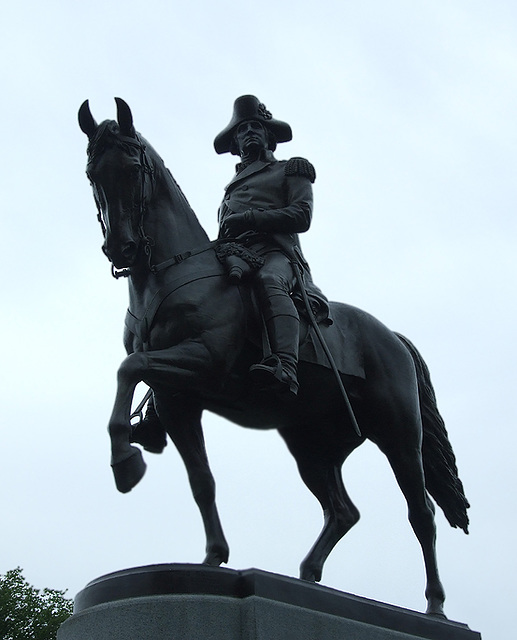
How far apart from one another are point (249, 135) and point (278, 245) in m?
1.42

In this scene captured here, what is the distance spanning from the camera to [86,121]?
8633 mm

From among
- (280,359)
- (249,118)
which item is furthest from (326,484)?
(249,118)

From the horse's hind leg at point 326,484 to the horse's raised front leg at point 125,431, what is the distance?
2332 mm

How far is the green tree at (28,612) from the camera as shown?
24.4m

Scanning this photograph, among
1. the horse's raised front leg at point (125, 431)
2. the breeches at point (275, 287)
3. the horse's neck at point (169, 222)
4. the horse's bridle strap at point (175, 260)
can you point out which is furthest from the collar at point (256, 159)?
the horse's raised front leg at point (125, 431)

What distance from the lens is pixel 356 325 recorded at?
9.70 meters

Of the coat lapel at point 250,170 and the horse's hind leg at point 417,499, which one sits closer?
the horse's hind leg at point 417,499

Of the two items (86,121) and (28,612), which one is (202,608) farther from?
(28,612)

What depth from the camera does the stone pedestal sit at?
6.88 metres

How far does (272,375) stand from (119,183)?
1971 millimetres

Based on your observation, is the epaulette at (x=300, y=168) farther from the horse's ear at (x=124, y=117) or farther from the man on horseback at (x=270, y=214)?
the horse's ear at (x=124, y=117)

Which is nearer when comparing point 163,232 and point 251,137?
point 163,232

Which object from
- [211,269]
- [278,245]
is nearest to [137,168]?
[211,269]

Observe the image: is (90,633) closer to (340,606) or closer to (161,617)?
(161,617)
